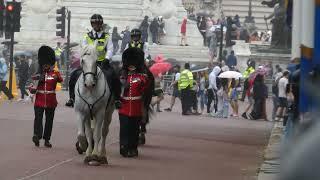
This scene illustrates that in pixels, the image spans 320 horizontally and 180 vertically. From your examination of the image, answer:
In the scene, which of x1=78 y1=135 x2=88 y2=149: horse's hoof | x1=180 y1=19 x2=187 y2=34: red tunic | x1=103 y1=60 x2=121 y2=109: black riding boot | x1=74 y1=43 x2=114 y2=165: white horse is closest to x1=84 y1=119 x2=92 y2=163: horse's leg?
x1=74 y1=43 x2=114 y2=165: white horse

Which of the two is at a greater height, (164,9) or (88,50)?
(164,9)

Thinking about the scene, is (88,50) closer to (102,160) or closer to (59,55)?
(102,160)

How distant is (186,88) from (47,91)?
17050 millimetres

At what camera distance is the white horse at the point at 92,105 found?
520 inches

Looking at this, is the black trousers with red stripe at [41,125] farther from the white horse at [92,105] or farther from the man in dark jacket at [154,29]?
the man in dark jacket at [154,29]

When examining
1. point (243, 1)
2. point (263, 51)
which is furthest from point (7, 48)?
point (243, 1)

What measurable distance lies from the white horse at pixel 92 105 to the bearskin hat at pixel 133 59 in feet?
4.48

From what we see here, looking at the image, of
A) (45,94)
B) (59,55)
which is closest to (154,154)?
(45,94)

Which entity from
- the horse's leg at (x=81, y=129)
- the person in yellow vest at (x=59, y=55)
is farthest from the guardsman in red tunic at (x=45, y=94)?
the person in yellow vest at (x=59, y=55)

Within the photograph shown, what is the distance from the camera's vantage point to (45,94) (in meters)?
16.4

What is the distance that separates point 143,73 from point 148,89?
0.36 m

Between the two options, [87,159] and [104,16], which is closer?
[87,159]

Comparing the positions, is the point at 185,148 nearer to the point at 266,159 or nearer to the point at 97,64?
the point at 266,159

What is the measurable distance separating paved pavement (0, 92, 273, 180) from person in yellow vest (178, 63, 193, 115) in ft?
18.3
